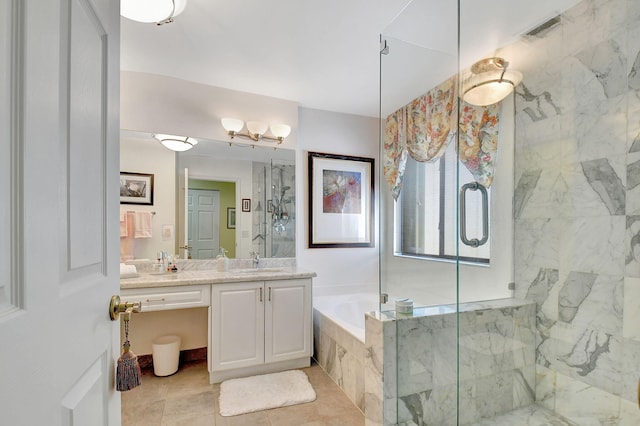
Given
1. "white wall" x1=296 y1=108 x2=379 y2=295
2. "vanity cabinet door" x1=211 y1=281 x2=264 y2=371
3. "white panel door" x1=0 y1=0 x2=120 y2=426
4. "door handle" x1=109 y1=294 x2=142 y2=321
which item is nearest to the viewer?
"white panel door" x1=0 y1=0 x2=120 y2=426

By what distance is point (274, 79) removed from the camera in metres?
2.70

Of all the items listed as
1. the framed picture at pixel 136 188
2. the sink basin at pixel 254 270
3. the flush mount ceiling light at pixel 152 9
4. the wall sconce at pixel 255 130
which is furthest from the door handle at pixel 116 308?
the wall sconce at pixel 255 130

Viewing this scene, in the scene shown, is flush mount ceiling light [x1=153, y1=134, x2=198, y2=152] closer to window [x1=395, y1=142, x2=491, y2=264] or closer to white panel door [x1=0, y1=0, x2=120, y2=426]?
window [x1=395, y1=142, x2=491, y2=264]

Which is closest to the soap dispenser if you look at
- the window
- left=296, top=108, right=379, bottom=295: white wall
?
left=296, top=108, right=379, bottom=295: white wall

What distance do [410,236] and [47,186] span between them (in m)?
2.10

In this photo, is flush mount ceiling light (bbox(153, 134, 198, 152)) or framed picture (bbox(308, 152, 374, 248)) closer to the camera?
flush mount ceiling light (bbox(153, 134, 198, 152))

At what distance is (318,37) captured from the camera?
2117mm

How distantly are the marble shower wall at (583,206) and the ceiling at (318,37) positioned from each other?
28cm

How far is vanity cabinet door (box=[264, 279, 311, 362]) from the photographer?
2.57 metres

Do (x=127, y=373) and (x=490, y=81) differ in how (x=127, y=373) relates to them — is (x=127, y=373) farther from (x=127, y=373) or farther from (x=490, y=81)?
(x=490, y=81)

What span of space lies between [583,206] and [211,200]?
2797 mm

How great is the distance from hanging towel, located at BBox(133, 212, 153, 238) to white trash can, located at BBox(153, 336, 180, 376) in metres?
0.90

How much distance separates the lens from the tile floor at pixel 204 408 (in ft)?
6.37

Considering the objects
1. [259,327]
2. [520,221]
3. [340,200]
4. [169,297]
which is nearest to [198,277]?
[169,297]
